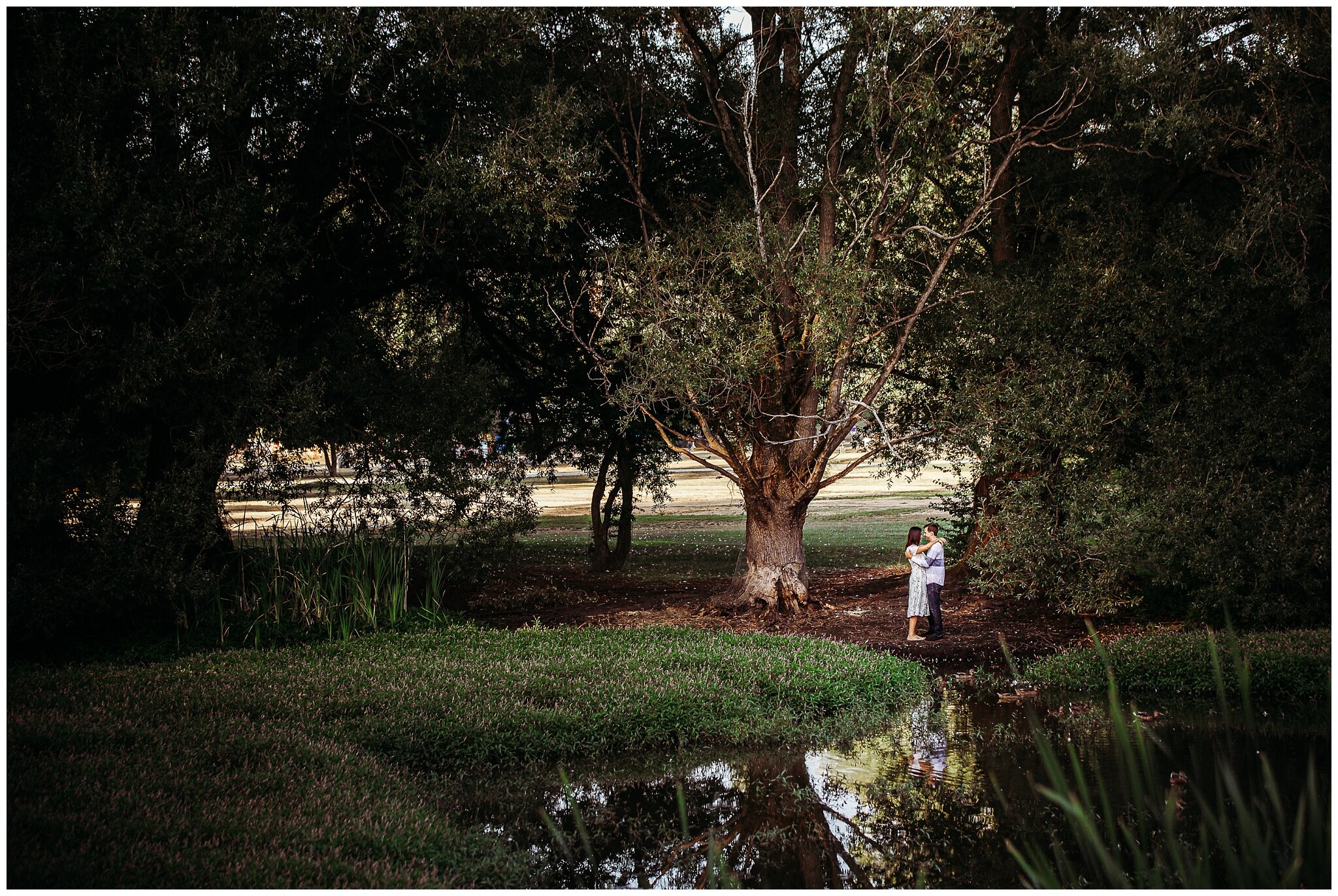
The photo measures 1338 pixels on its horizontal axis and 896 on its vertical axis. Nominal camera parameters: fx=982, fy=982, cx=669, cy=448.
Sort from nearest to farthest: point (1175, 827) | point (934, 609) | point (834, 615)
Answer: point (1175, 827), point (934, 609), point (834, 615)

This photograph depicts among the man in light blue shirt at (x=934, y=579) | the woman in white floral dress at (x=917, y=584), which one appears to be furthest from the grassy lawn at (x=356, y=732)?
the man in light blue shirt at (x=934, y=579)

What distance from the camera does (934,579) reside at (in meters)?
15.7

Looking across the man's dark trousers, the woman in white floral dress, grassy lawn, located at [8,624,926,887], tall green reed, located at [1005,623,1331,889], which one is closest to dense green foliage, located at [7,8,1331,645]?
the man's dark trousers

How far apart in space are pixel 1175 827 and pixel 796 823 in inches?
118

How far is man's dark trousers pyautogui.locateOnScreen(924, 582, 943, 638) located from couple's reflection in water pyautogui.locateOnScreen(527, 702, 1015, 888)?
588cm

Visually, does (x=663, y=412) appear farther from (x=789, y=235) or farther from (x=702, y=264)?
(x=789, y=235)

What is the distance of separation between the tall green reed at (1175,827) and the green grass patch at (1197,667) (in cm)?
139

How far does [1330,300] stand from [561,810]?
12771 mm

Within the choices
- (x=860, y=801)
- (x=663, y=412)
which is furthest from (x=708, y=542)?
(x=860, y=801)

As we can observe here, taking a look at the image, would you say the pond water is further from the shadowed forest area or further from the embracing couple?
the embracing couple

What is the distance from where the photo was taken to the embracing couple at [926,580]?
15.7 meters

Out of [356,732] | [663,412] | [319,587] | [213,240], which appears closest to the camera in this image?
[356,732]

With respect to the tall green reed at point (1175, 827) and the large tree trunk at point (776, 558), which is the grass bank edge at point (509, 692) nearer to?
the tall green reed at point (1175, 827)

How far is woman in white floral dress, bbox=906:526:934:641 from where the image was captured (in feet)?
51.3
